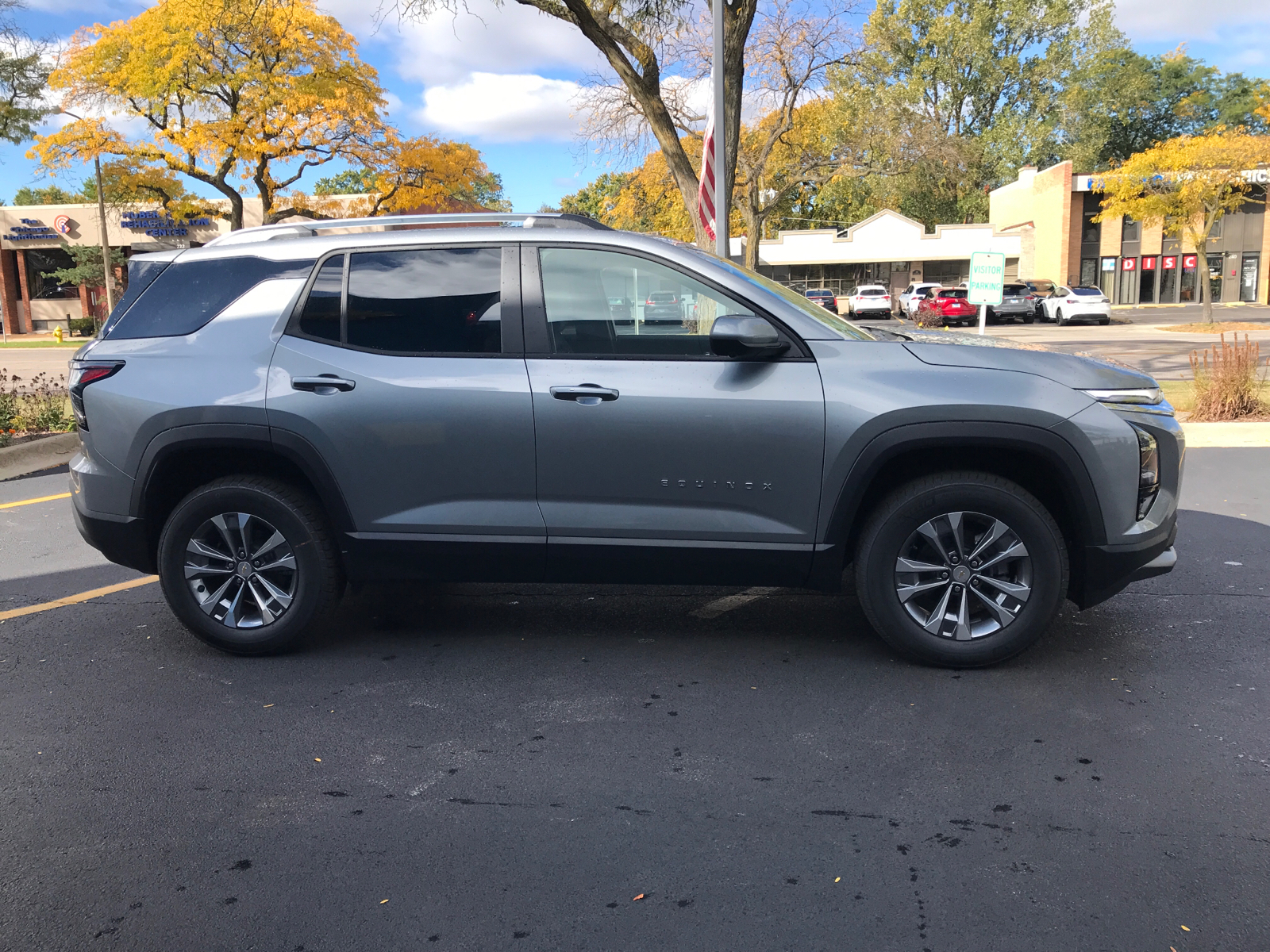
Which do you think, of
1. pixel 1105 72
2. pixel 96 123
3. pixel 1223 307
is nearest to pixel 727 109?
pixel 96 123

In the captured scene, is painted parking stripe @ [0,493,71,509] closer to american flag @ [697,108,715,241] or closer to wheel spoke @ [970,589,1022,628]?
wheel spoke @ [970,589,1022,628]

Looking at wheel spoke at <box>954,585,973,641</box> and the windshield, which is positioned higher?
the windshield

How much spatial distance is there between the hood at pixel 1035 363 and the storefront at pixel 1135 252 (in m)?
55.1

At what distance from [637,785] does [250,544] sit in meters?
2.23

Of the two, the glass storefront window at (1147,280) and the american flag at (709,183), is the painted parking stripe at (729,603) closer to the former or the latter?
the american flag at (709,183)

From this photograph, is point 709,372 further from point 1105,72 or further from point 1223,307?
point 1105,72

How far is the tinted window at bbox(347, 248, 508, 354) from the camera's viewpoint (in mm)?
4426

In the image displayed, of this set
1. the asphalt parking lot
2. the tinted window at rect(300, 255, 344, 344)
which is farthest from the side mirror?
the tinted window at rect(300, 255, 344, 344)

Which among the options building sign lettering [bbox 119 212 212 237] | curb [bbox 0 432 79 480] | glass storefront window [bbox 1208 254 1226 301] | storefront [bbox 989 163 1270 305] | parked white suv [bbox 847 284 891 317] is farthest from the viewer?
glass storefront window [bbox 1208 254 1226 301]

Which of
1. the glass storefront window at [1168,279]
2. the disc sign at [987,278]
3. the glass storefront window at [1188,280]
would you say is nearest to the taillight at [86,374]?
the disc sign at [987,278]

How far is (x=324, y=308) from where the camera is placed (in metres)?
4.54

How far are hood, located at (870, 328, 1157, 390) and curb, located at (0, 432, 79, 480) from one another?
8995mm

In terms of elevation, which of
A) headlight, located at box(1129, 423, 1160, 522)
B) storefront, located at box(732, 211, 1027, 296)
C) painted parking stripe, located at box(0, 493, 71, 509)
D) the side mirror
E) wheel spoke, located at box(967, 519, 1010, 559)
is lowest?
painted parking stripe, located at box(0, 493, 71, 509)

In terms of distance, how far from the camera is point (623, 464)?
14.0ft
